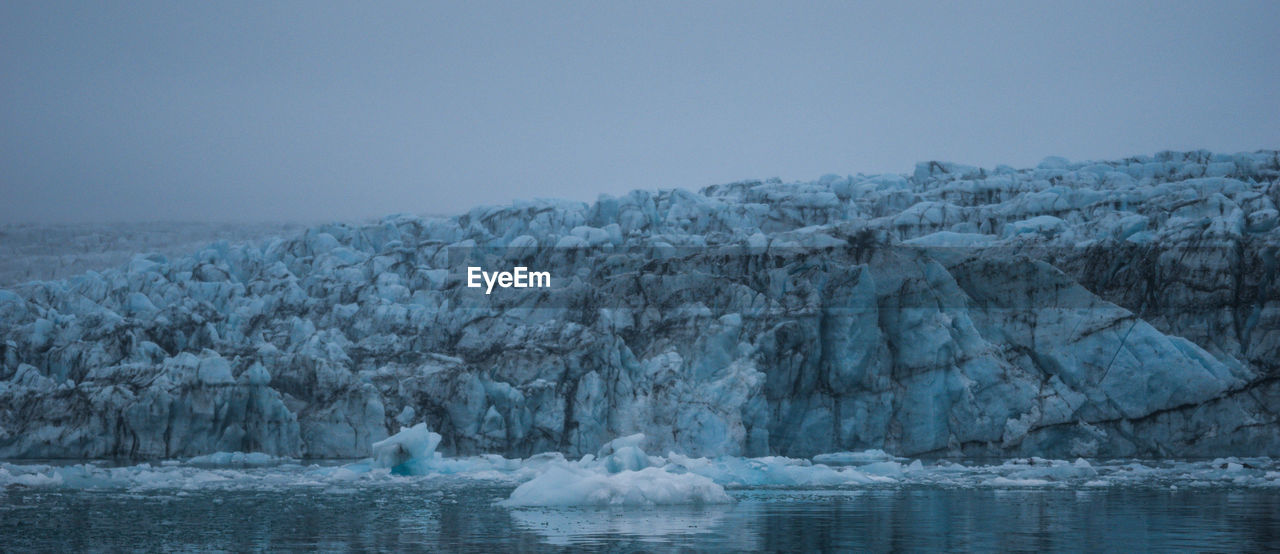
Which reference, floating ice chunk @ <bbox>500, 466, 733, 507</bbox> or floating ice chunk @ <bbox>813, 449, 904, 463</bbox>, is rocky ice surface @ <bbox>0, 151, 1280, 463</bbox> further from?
floating ice chunk @ <bbox>500, 466, 733, 507</bbox>

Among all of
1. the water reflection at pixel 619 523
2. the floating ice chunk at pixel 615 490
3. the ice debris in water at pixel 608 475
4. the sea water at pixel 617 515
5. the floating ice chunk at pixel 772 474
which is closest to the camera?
the sea water at pixel 617 515

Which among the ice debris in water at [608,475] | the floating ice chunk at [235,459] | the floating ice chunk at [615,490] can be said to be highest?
the floating ice chunk at [615,490]

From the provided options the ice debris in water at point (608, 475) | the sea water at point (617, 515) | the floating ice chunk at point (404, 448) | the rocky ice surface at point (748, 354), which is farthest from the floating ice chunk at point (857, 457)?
the floating ice chunk at point (404, 448)

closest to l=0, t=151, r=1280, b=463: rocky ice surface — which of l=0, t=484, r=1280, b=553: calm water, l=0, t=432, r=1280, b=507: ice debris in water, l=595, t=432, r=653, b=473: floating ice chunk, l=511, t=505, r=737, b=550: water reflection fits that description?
l=0, t=432, r=1280, b=507: ice debris in water

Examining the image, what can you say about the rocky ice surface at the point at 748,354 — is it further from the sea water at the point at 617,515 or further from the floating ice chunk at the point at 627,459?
the floating ice chunk at the point at 627,459

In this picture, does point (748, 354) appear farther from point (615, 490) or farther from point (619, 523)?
point (619, 523)

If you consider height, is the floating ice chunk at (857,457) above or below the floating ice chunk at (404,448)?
below

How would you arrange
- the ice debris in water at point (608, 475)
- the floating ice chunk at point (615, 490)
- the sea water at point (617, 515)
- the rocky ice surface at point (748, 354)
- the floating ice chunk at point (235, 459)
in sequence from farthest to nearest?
the rocky ice surface at point (748, 354) → the floating ice chunk at point (235, 459) → the ice debris in water at point (608, 475) → the floating ice chunk at point (615, 490) → the sea water at point (617, 515)
